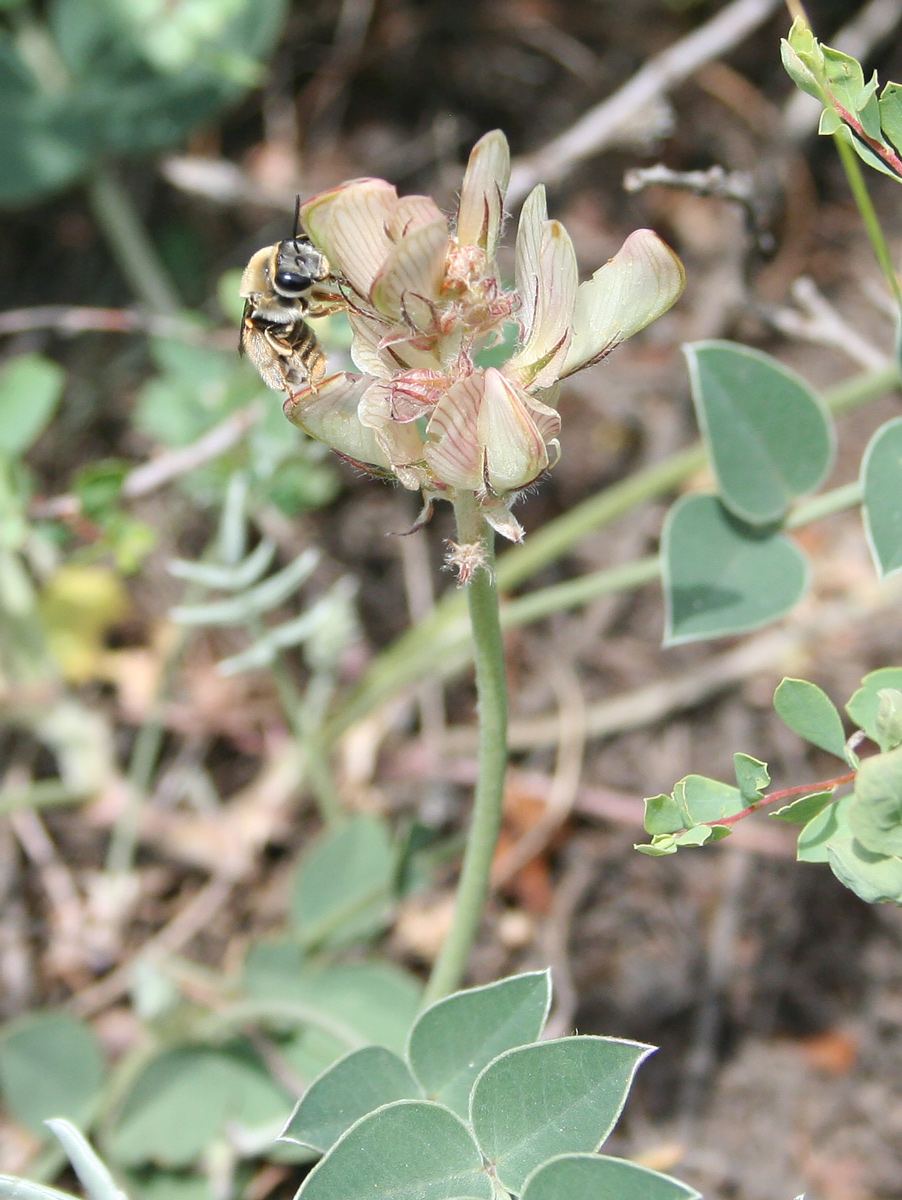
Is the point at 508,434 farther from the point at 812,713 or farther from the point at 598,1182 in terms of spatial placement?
the point at 598,1182

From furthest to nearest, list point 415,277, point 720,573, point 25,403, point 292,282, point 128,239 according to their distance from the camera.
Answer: point 128,239, point 25,403, point 720,573, point 292,282, point 415,277

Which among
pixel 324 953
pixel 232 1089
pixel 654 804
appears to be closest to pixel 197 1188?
pixel 232 1089

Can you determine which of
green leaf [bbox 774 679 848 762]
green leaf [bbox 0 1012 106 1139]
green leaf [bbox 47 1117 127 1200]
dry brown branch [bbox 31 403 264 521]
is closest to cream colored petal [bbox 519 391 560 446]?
green leaf [bbox 774 679 848 762]

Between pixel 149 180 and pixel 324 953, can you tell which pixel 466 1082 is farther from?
pixel 149 180

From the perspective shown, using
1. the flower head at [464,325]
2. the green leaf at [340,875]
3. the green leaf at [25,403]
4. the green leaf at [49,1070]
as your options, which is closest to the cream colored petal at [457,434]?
the flower head at [464,325]

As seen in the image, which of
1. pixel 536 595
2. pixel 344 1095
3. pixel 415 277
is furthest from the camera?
pixel 536 595

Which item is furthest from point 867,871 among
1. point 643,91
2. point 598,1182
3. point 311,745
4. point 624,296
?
point 643,91

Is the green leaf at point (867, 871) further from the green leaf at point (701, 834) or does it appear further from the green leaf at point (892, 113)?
the green leaf at point (892, 113)
